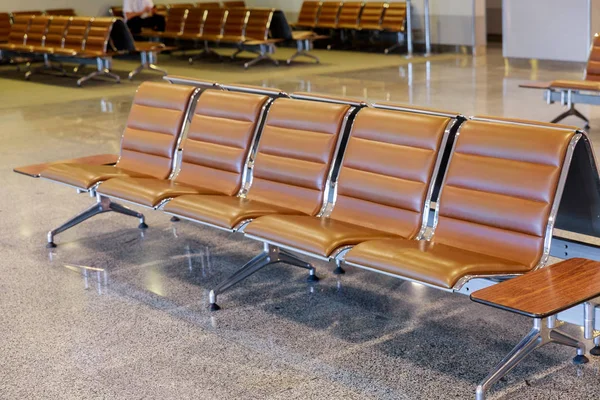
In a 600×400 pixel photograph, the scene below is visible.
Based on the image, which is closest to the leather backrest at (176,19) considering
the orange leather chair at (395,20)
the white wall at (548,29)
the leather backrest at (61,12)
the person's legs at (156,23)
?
the person's legs at (156,23)

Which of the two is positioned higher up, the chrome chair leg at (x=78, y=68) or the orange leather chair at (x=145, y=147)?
the orange leather chair at (x=145, y=147)

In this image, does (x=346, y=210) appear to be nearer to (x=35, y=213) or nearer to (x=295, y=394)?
(x=295, y=394)

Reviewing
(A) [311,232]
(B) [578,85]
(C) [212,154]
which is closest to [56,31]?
(B) [578,85]

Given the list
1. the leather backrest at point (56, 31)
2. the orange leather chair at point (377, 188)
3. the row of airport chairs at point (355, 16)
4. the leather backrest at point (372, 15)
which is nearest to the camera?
the orange leather chair at point (377, 188)

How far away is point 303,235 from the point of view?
349 centimetres

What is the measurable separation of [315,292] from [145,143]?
1.46 m

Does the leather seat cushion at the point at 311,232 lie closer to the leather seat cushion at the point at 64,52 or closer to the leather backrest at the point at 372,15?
the leather seat cushion at the point at 64,52

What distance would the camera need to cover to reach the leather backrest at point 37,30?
12.9 m

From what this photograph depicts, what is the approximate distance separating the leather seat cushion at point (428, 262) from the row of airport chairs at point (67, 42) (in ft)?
29.2

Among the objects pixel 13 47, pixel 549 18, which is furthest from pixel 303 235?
pixel 13 47

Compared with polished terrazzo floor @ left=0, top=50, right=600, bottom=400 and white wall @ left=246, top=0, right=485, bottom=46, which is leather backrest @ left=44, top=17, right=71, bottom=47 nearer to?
white wall @ left=246, top=0, right=485, bottom=46

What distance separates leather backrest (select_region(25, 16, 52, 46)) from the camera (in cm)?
1294

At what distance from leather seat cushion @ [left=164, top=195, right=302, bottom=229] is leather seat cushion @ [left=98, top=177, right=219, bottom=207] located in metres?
0.11

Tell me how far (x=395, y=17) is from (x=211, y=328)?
10709 mm
